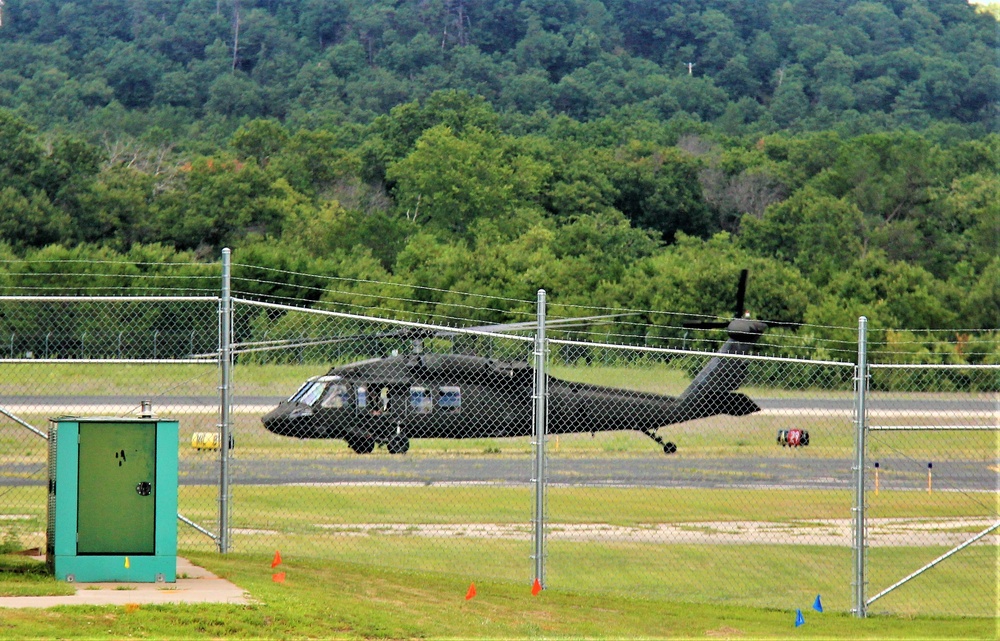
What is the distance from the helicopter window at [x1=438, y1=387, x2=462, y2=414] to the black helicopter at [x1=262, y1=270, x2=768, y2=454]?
0.9 inches

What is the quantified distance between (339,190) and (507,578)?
64135mm

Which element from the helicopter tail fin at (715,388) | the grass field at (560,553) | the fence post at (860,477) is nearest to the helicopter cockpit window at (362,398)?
the grass field at (560,553)

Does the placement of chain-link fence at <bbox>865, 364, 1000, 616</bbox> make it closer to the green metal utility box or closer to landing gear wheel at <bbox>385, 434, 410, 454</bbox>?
the green metal utility box

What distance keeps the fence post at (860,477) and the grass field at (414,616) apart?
280 mm

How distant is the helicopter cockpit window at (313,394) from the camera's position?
20.9m

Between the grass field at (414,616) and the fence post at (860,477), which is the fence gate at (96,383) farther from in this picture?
the fence post at (860,477)

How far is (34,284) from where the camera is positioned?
131 ft

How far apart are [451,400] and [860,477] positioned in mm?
9858

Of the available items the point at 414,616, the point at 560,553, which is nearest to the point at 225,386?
the point at 414,616

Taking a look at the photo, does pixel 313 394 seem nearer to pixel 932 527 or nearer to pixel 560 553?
pixel 560 553

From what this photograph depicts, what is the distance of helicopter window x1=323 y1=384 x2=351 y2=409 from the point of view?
2078 cm

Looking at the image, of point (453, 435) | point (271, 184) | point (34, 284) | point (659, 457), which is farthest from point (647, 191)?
point (453, 435)

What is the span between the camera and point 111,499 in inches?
408

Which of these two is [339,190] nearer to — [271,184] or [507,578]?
[271,184]
